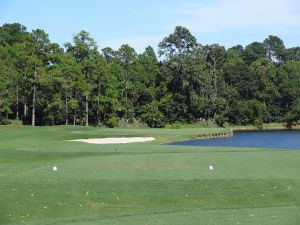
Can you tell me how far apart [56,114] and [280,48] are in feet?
430

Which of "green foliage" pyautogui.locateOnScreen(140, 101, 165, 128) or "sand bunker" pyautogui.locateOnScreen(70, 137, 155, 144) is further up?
"green foliage" pyautogui.locateOnScreen(140, 101, 165, 128)

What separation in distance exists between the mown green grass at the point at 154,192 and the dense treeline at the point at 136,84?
172ft

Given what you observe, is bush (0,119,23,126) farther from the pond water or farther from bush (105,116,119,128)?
the pond water

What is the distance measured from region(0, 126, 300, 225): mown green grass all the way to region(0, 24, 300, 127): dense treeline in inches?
2063

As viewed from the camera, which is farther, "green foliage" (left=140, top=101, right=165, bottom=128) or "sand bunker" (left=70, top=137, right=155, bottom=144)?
"green foliage" (left=140, top=101, right=165, bottom=128)

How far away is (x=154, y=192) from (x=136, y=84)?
8156 centimetres

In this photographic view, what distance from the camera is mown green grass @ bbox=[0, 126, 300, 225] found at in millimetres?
15758

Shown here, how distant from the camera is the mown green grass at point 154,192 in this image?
15758 mm

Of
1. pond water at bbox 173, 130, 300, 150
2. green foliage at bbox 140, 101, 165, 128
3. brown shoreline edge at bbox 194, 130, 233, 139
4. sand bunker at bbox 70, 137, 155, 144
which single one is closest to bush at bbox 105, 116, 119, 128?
green foliage at bbox 140, 101, 165, 128

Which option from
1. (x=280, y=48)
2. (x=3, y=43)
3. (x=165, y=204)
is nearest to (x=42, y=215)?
(x=165, y=204)

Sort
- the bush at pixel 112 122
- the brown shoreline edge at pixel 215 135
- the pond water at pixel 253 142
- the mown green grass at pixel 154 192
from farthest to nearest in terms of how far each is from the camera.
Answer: the bush at pixel 112 122 < the brown shoreline edge at pixel 215 135 < the pond water at pixel 253 142 < the mown green grass at pixel 154 192

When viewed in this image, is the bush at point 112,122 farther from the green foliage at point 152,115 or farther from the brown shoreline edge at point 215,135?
the brown shoreline edge at point 215,135

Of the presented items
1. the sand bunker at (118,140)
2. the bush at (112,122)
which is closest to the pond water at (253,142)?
the sand bunker at (118,140)

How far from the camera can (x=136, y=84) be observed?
101m
